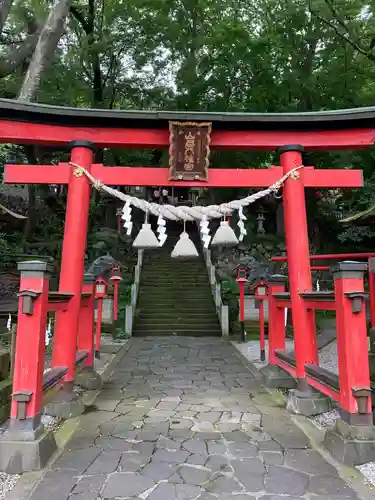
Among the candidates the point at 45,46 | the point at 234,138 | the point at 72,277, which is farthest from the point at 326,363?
the point at 45,46

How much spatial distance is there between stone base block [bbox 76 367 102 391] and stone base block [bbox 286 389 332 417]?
365cm

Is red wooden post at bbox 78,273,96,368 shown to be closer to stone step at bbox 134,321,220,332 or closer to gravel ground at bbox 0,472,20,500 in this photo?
gravel ground at bbox 0,472,20,500

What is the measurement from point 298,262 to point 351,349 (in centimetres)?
212

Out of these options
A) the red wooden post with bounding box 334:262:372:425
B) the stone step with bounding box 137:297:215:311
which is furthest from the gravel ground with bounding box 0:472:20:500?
the stone step with bounding box 137:297:215:311

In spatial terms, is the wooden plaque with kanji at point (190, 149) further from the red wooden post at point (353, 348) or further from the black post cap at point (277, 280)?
the red wooden post at point (353, 348)

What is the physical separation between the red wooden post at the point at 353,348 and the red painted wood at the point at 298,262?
147 cm

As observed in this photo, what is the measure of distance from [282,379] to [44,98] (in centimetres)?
1534

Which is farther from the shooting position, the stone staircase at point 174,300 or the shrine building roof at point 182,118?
the stone staircase at point 174,300

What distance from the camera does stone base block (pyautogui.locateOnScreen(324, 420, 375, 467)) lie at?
4109mm

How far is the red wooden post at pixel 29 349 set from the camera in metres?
4.23

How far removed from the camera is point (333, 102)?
55.2 feet

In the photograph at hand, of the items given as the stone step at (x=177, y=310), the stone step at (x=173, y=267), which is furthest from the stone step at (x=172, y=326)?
the stone step at (x=173, y=267)

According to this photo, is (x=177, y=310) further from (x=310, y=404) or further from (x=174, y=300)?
(x=310, y=404)

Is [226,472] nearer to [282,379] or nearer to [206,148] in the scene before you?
[282,379]
